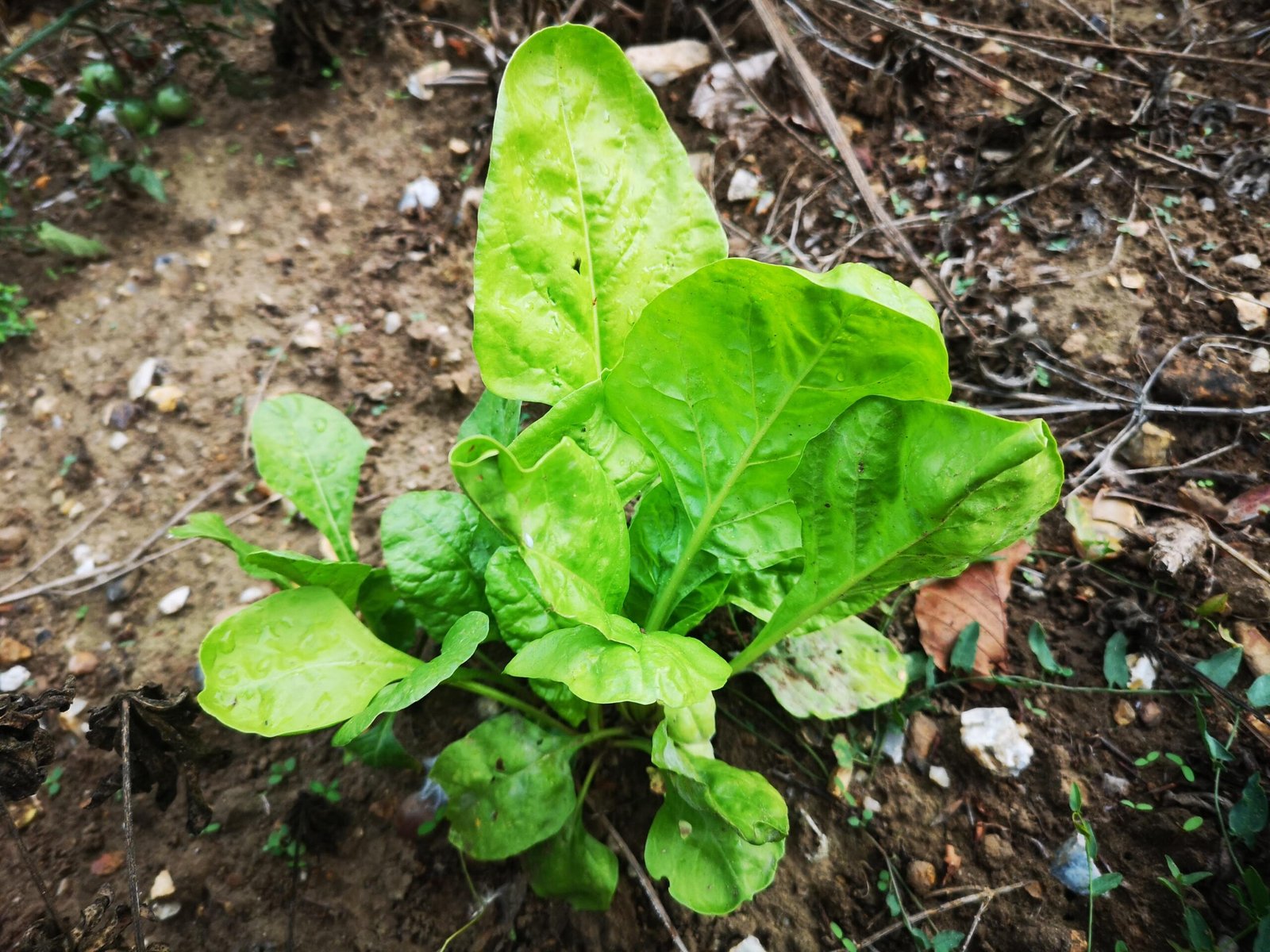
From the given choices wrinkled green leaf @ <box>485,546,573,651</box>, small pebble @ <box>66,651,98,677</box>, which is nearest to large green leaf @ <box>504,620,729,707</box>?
wrinkled green leaf @ <box>485,546,573,651</box>

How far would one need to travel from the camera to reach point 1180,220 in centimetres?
168

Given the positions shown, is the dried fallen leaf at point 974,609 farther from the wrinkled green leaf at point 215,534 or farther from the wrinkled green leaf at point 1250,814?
the wrinkled green leaf at point 215,534

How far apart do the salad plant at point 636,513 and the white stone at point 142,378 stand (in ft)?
2.29

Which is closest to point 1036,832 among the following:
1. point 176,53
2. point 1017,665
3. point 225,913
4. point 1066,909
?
point 1066,909

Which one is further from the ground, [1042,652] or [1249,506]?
[1249,506]

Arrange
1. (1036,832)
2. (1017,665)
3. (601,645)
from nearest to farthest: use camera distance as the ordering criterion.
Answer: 1. (601,645)
2. (1036,832)
3. (1017,665)

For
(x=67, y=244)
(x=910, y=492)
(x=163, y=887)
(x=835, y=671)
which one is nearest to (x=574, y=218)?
(x=910, y=492)

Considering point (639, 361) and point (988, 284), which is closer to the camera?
point (639, 361)

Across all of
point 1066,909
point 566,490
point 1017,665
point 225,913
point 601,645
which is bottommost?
point 225,913

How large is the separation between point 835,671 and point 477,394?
3.34 feet

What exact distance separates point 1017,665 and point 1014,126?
1423mm

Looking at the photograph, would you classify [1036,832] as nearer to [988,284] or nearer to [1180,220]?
[988,284]

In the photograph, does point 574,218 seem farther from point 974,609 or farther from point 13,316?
point 13,316

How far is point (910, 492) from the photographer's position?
2.74 ft
